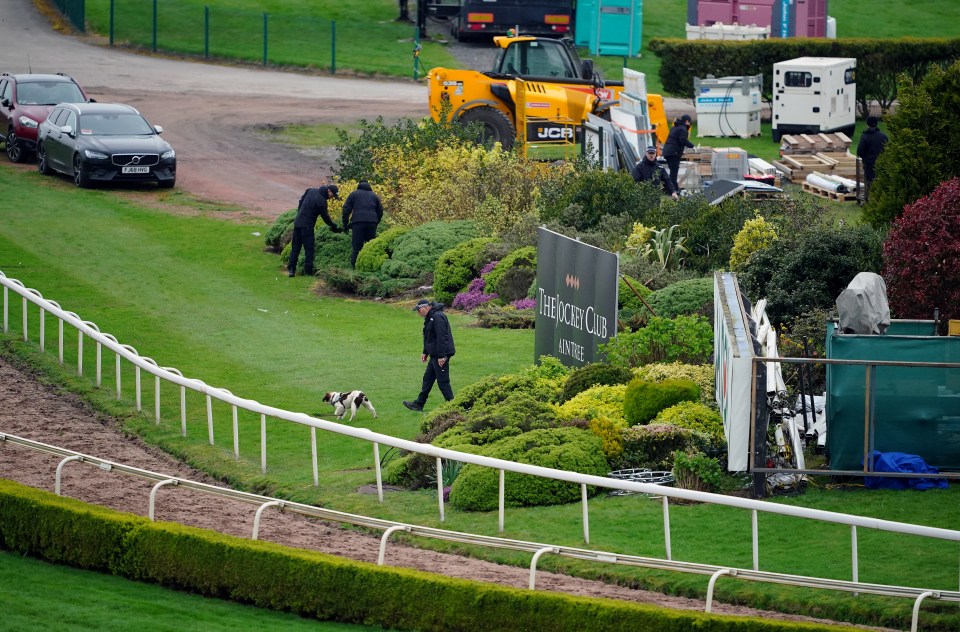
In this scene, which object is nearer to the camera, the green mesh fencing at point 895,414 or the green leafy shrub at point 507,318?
the green mesh fencing at point 895,414

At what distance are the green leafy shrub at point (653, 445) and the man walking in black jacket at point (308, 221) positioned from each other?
36.7ft

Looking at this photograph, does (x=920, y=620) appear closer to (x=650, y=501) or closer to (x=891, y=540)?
(x=891, y=540)

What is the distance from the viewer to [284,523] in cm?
1183

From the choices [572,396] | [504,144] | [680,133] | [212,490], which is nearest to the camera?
[212,490]

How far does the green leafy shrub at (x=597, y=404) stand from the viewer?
46.8ft

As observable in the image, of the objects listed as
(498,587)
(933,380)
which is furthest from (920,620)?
(933,380)

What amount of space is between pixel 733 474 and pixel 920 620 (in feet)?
12.3

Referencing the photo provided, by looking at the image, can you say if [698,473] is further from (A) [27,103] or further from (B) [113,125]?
(A) [27,103]

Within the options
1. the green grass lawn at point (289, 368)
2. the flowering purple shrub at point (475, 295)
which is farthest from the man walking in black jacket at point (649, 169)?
the green grass lawn at point (289, 368)

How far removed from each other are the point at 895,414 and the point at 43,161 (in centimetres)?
2220

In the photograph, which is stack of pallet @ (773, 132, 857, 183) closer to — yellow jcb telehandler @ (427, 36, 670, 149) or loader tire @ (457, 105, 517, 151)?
yellow jcb telehandler @ (427, 36, 670, 149)

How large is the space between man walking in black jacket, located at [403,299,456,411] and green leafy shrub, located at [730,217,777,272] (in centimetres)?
557

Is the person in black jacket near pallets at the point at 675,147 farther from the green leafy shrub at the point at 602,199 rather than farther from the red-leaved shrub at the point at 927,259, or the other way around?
the red-leaved shrub at the point at 927,259

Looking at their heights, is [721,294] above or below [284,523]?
above
